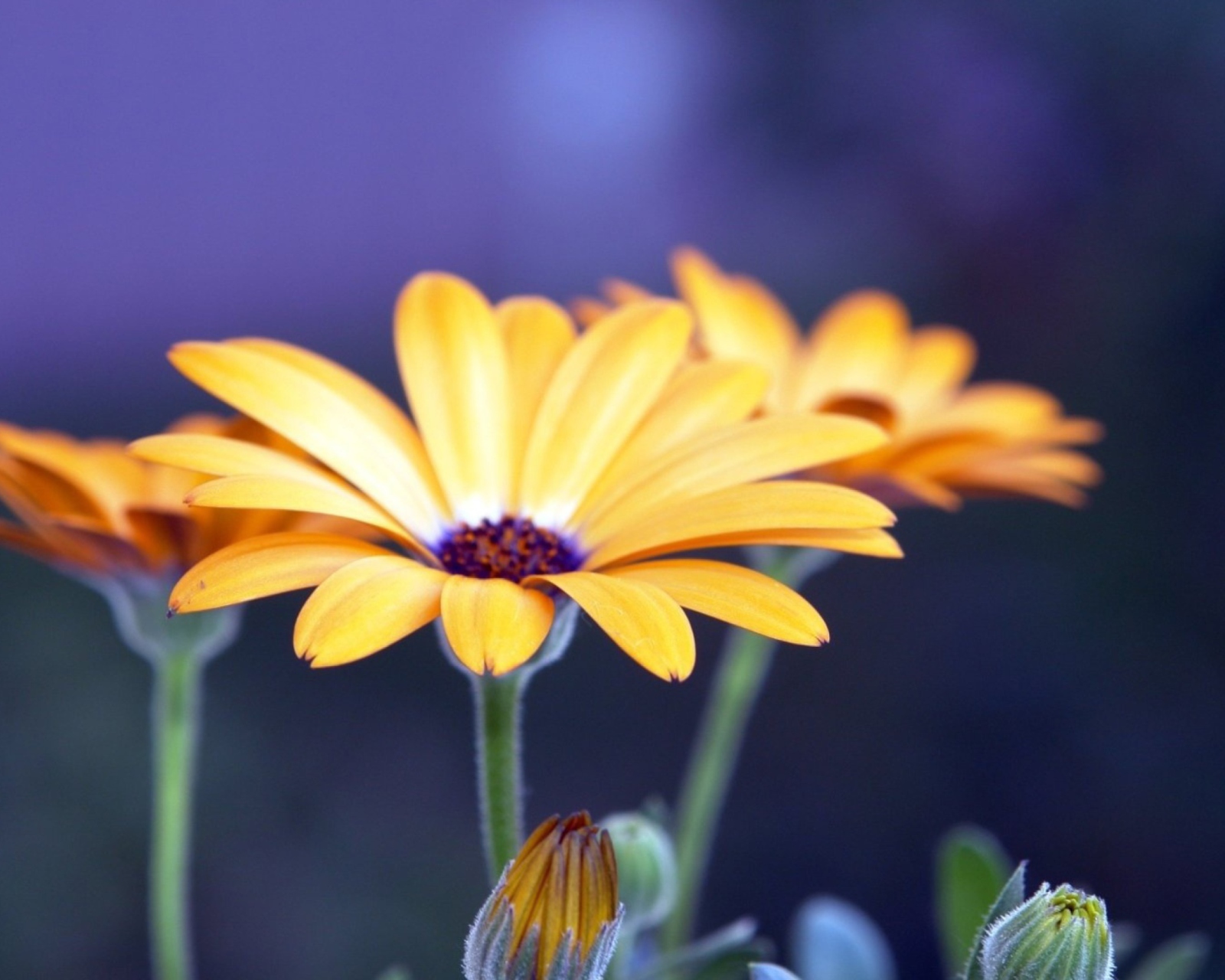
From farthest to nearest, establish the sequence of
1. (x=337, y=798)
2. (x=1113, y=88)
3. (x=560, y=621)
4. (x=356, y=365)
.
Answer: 1. (x=356, y=365)
2. (x=1113, y=88)
3. (x=337, y=798)
4. (x=560, y=621)

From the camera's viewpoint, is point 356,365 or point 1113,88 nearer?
point 1113,88

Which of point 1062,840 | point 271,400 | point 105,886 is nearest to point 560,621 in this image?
point 271,400

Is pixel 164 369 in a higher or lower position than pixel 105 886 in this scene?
higher

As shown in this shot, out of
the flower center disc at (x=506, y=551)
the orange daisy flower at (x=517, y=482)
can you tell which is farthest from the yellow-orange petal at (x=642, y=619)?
the flower center disc at (x=506, y=551)

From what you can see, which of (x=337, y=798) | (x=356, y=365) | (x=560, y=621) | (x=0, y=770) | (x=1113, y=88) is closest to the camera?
(x=560, y=621)

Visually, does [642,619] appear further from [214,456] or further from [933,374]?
[933,374]

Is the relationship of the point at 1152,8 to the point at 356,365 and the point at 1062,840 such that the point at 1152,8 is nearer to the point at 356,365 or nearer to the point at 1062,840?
the point at 1062,840

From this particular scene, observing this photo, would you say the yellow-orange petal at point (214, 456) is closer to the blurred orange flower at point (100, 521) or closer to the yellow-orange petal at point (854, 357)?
the blurred orange flower at point (100, 521)

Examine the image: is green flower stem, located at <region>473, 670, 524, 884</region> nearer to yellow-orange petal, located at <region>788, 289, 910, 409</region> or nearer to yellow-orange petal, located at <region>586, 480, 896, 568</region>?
yellow-orange petal, located at <region>586, 480, 896, 568</region>
